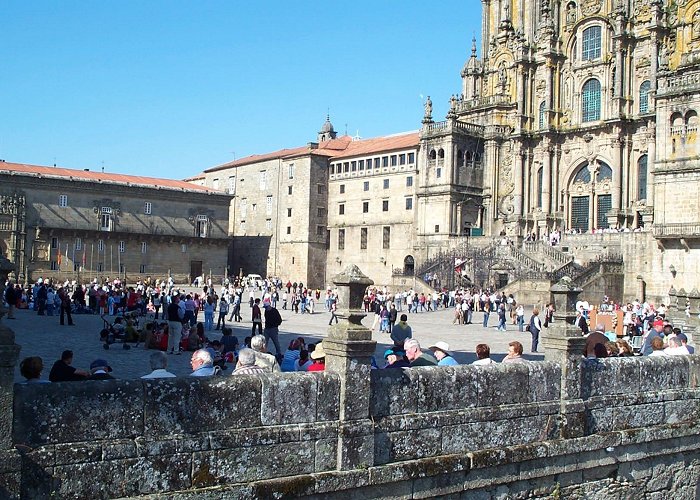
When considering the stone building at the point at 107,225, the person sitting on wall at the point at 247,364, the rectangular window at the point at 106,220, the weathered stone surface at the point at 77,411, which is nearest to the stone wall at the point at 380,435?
the weathered stone surface at the point at 77,411

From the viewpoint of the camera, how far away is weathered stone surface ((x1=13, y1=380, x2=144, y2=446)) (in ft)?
21.9

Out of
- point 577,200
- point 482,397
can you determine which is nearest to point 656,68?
point 577,200

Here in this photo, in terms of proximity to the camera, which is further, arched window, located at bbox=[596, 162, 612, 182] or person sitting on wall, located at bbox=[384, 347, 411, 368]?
arched window, located at bbox=[596, 162, 612, 182]

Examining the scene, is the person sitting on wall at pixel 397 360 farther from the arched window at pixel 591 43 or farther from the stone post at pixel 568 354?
the arched window at pixel 591 43

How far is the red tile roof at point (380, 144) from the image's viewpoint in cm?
6238

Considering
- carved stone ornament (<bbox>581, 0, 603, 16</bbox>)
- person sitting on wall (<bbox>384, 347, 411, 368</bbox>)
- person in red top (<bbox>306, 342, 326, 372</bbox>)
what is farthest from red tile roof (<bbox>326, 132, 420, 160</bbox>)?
person in red top (<bbox>306, 342, 326, 372</bbox>)

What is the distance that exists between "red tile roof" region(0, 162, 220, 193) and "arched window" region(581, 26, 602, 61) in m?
33.3

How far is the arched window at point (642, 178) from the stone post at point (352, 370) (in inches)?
1813

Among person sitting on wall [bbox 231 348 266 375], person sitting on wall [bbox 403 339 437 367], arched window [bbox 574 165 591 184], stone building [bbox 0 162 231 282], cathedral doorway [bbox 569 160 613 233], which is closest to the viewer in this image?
person sitting on wall [bbox 231 348 266 375]

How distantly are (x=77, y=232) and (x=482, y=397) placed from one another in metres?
56.4

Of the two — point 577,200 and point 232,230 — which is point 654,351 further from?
point 232,230

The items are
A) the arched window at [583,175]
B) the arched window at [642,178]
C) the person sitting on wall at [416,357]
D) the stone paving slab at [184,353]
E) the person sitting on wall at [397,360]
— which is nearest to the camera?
the person sitting on wall at [397,360]

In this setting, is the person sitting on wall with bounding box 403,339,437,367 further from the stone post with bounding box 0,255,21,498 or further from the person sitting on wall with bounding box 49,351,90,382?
the stone post with bounding box 0,255,21,498

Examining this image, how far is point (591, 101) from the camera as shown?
54.1 metres
